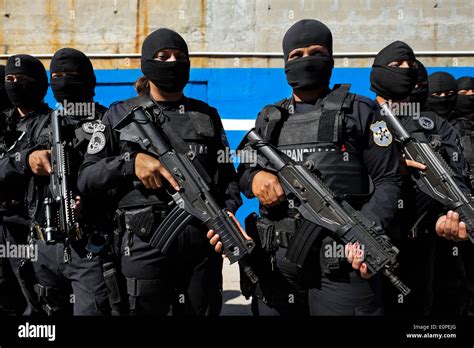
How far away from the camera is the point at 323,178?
314 cm

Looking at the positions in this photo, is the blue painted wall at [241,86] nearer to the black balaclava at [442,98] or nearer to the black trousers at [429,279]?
the black balaclava at [442,98]

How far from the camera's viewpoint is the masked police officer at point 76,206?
3789mm

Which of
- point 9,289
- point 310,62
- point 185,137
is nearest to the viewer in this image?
point 310,62

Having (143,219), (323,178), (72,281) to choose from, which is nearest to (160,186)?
(143,219)

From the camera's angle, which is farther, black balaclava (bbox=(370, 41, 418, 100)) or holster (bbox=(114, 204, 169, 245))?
black balaclava (bbox=(370, 41, 418, 100))

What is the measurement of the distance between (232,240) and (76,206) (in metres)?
1.27

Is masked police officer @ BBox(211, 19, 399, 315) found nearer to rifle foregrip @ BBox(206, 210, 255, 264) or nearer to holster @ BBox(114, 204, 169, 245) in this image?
rifle foregrip @ BBox(206, 210, 255, 264)

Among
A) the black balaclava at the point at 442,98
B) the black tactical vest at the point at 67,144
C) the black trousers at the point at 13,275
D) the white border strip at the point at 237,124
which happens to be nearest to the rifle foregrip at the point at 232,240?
the black tactical vest at the point at 67,144

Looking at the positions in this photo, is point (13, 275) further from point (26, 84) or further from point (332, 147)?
point (332, 147)

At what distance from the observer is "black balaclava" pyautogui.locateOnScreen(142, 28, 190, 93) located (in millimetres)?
3373

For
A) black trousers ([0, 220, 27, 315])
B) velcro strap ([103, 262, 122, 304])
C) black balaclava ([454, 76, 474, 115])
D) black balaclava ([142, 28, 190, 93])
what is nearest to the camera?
black balaclava ([142, 28, 190, 93])

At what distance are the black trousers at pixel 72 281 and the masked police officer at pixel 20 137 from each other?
37 centimetres

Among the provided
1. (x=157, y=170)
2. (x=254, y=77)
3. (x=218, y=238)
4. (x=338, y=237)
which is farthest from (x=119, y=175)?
(x=254, y=77)

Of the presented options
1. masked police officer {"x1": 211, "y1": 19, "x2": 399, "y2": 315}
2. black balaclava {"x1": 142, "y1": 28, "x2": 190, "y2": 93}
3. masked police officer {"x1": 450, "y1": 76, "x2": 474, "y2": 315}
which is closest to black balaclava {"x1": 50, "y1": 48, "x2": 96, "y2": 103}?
black balaclava {"x1": 142, "y1": 28, "x2": 190, "y2": 93}
